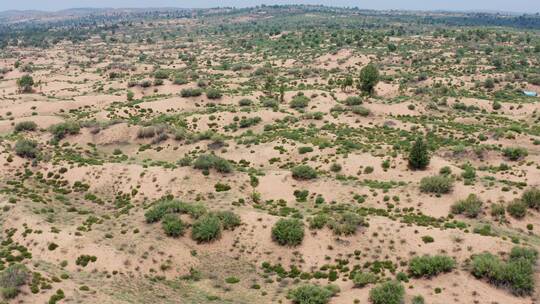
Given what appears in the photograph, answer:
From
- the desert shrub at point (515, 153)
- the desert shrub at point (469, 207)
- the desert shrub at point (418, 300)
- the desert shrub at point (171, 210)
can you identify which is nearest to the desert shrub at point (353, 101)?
the desert shrub at point (515, 153)

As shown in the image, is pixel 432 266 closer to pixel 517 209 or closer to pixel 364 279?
pixel 364 279

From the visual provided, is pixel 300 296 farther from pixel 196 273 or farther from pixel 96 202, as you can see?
pixel 96 202

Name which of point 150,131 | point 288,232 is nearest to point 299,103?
point 150,131

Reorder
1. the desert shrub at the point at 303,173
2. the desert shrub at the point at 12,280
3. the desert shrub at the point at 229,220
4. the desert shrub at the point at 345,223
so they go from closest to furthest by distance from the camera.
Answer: the desert shrub at the point at 12,280 → the desert shrub at the point at 345,223 → the desert shrub at the point at 229,220 → the desert shrub at the point at 303,173

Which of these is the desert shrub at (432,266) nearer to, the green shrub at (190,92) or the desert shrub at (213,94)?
the desert shrub at (213,94)

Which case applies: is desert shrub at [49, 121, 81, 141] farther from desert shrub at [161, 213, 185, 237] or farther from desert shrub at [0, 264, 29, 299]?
desert shrub at [0, 264, 29, 299]
